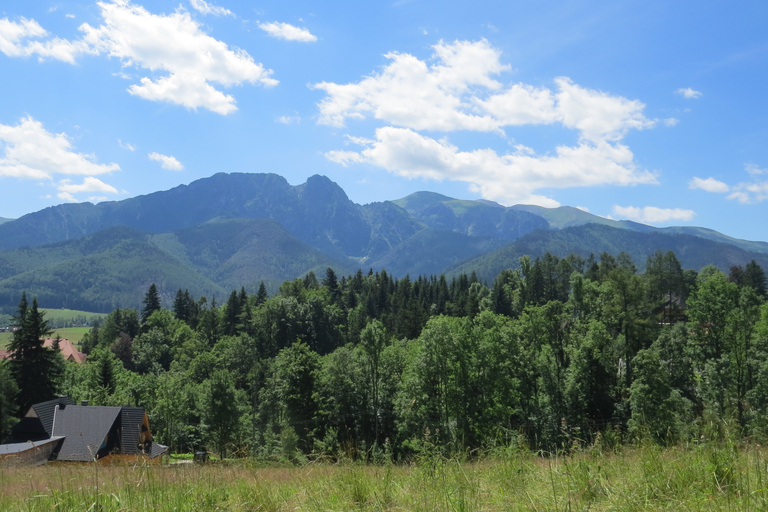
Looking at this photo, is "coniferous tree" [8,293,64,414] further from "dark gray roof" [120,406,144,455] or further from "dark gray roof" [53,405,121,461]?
"dark gray roof" [120,406,144,455]

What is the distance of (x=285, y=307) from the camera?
70.9 metres

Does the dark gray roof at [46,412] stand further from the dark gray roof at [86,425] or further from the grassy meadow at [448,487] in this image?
the grassy meadow at [448,487]

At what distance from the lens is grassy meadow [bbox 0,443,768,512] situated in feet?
13.3

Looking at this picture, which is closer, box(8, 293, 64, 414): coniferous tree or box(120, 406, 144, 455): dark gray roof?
box(120, 406, 144, 455): dark gray roof

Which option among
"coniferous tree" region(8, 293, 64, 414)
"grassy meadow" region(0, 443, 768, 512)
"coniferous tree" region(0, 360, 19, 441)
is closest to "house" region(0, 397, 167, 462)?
"coniferous tree" region(0, 360, 19, 441)

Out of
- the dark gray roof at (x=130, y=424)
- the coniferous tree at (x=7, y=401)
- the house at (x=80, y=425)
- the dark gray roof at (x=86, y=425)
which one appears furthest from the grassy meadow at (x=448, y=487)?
the coniferous tree at (x=7, y=401)

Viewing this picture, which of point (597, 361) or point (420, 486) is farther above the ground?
point (420, 486)

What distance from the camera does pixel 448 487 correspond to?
4.59 meters

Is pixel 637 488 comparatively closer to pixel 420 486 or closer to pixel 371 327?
pixel 420 486

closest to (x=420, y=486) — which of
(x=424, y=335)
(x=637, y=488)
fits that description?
(x=637, y=488)

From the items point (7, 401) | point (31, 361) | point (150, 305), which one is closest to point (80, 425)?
point (7, 401)

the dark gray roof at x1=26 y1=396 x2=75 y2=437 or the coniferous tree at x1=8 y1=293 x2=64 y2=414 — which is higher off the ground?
the coniferous tree at x1=8 y1=293 x2=64 y2=414

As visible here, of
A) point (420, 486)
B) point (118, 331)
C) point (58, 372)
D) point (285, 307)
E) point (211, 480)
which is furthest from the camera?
point (118, 331)

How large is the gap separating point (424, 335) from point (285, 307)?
4325 cm
